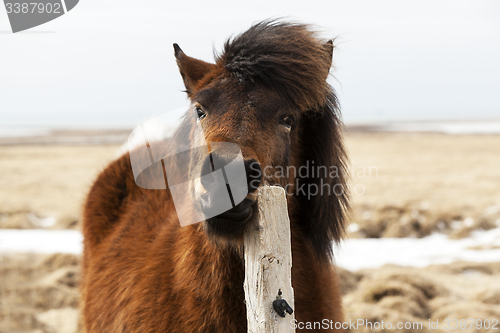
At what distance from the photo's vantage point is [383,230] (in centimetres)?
841

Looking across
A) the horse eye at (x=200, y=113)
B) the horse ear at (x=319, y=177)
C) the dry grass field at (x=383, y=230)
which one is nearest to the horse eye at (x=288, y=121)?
the horse ear at (x=319, y=177)

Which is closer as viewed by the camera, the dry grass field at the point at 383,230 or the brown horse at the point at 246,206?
the brown horse at the point at 246,206

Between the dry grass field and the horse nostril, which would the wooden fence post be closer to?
the horse nostril

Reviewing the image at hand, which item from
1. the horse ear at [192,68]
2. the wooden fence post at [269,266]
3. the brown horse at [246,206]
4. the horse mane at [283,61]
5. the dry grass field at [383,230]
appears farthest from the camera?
the dry grass field at [383,230]

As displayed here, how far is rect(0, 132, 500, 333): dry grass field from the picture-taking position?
486 cm

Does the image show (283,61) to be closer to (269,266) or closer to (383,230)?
(269,266)

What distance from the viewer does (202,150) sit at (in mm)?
1959

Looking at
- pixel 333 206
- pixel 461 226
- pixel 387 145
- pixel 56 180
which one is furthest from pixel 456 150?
pixel 333 206

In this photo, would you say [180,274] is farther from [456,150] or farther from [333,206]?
[456,150]

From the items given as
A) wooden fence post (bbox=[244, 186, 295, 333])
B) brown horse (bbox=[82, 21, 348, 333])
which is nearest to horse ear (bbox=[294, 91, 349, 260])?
brown horse (bbox=[82, 21, 348, 333])

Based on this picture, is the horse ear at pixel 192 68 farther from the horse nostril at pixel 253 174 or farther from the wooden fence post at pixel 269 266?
the wooden fence post at pixel 269 266

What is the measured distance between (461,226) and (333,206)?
7.43 meters

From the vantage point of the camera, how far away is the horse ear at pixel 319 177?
2.54 meters

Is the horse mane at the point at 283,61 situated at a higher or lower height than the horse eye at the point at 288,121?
higher
